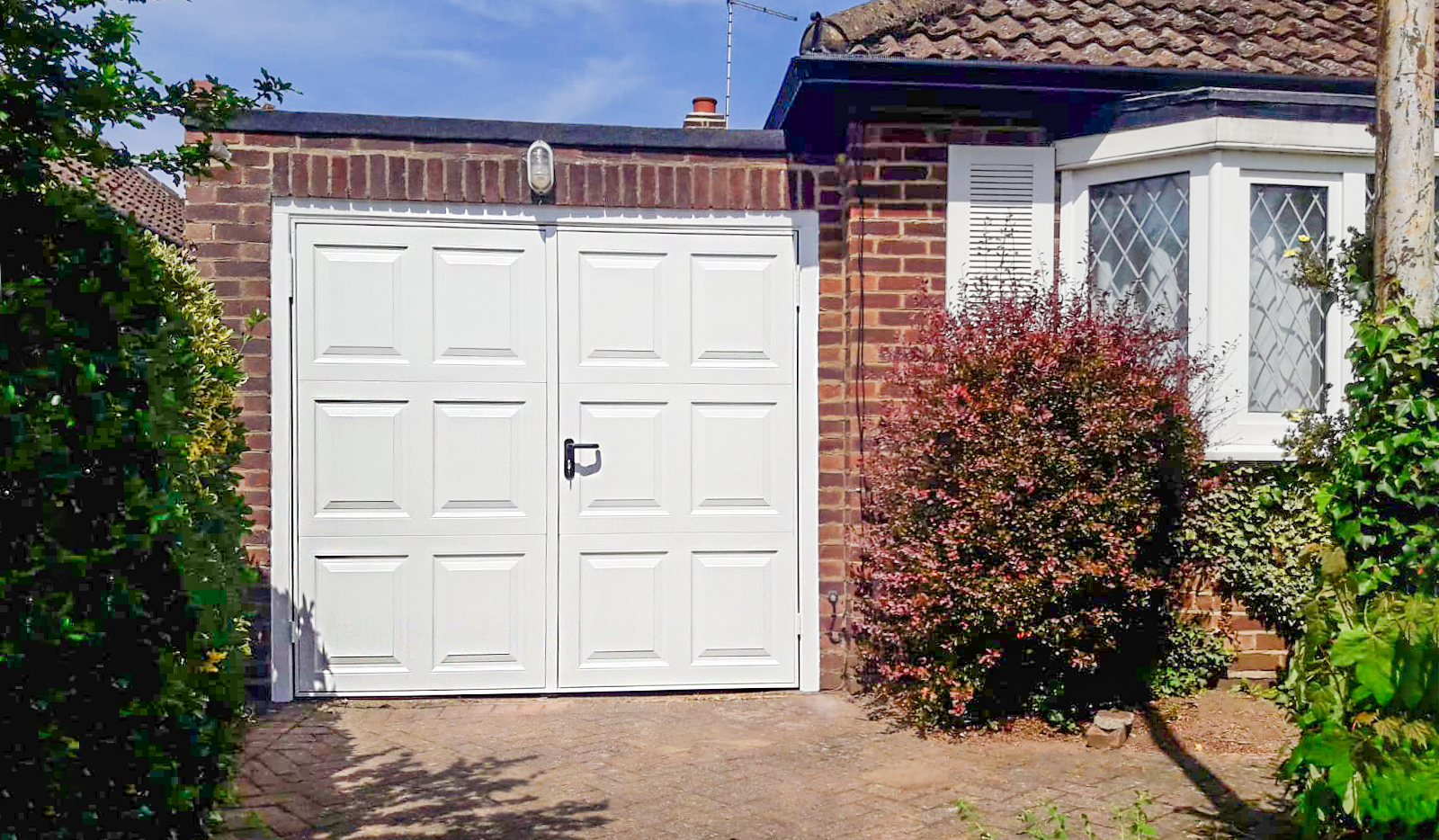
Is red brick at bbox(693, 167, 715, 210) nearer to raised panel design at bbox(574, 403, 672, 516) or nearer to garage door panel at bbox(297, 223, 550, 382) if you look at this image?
garage door panel at bbox(297, 223, 550, 382)

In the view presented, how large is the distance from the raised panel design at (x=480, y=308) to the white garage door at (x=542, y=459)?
0.01 metres

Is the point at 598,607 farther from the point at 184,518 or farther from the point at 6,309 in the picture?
the point at 6,309

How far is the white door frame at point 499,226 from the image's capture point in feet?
21.8

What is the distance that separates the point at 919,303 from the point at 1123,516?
154 cm

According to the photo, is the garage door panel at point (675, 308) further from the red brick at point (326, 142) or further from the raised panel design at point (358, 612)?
the raised panel design at point (358, 612)

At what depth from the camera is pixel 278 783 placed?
17.0ft

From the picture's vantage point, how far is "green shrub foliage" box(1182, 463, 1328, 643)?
643 centimetres

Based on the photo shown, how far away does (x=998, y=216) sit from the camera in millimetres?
6887

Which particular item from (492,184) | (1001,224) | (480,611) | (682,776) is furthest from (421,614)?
(1001,224)

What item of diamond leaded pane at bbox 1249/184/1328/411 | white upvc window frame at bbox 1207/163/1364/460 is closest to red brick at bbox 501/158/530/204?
white upvc window frame at bbox 1207/163/1364/460

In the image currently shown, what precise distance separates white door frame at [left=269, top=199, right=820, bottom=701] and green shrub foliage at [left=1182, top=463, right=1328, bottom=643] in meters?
1.99

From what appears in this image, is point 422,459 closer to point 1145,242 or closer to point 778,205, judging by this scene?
point 778,205

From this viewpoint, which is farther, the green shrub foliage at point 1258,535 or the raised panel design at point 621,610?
the raised panel design at point 621,610

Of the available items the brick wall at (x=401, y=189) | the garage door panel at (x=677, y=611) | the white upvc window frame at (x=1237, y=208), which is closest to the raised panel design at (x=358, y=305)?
the brick wall at (x=401, y=189)
